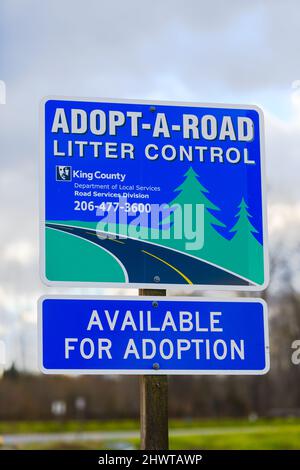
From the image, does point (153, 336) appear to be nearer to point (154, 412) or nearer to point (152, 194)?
point (154, 412)

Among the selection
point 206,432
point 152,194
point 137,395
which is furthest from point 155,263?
point 137,395

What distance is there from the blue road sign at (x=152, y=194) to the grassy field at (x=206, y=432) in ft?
63.3

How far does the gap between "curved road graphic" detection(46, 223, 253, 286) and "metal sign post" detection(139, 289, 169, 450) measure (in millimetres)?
108

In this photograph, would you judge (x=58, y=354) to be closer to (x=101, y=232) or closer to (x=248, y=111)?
(x=101, y=232)

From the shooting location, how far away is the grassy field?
1145 inches

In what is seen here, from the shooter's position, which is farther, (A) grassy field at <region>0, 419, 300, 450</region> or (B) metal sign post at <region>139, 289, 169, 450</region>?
(A) grassy field at <region>0, 419, 300, 450</region>

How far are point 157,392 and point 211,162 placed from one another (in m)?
1.38

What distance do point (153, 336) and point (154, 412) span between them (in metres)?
0.44

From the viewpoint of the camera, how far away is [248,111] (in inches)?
216

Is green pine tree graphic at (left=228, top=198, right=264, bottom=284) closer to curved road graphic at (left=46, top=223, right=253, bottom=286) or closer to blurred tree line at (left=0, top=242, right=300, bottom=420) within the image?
curved road graphic at (left=46, top=223, right=253, bottom=286)

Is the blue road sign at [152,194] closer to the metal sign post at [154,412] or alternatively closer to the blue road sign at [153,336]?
Answer: the blue road sign at [153,336]

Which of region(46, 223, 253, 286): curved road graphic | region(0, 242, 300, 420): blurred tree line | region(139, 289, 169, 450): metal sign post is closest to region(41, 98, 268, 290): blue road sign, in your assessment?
region(46, 223, 253, 286): curved road graphic

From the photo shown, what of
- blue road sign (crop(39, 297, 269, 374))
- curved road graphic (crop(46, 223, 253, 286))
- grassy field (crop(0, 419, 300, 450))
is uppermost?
curved road graphic (crop(46, 223, 253, 286))
